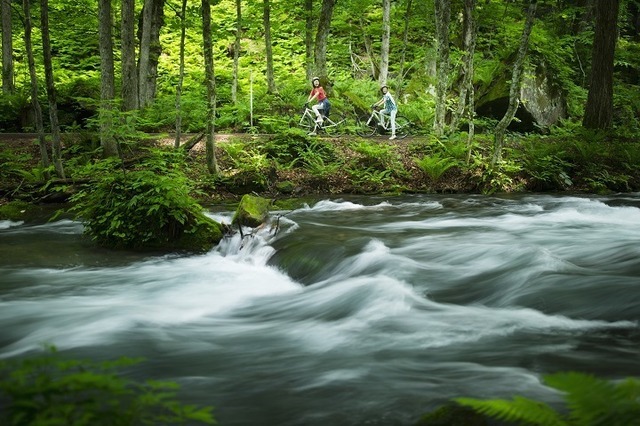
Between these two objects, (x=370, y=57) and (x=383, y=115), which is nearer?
(x=383, y=115)

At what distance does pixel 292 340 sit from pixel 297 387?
4.40ft

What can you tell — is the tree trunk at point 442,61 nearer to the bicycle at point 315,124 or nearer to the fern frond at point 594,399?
the bicycle at point 315,124

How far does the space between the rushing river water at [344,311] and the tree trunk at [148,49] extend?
928cm

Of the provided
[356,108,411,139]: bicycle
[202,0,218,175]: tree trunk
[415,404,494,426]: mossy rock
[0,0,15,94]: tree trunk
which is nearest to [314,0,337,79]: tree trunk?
[356,108,411,139]: bicycle

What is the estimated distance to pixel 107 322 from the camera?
6.14m

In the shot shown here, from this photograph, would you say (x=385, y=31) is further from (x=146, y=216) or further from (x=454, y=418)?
(x=454, y=418)

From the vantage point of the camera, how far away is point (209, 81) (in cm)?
1359

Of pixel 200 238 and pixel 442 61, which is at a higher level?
pixel 442 61

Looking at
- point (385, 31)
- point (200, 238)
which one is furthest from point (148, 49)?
point (200, 238)

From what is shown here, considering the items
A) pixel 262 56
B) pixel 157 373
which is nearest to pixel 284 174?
pixel 157 373

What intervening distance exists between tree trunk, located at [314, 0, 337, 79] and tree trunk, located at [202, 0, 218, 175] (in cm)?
831

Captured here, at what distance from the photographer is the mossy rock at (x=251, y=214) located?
1009 cm

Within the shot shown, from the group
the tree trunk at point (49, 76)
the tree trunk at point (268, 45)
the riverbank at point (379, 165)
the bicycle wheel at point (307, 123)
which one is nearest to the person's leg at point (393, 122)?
the riverbank at point (379, 165)

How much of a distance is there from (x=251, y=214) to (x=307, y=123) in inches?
384
